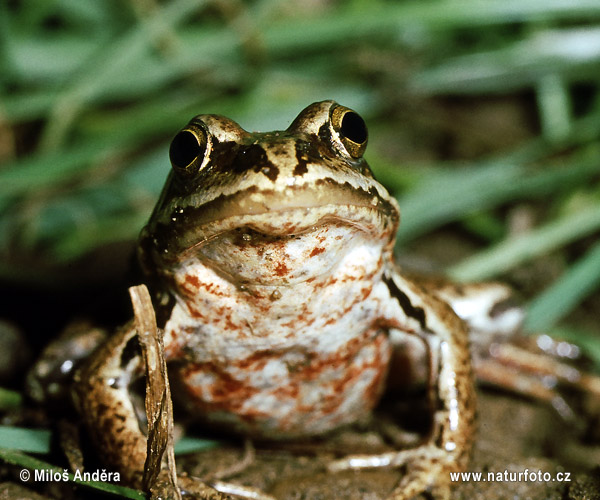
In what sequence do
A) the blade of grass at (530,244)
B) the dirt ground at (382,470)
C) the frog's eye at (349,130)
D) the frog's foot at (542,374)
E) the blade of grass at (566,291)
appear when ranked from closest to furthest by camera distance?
the frog's eye at (349,130) < the dirt ground at (382,470) < the frog's foot at (542,374) < the blade of grass at (566,291) < the blade of grass at (530,244)

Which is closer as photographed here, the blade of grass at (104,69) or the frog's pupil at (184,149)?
the frog's pupil at (184,149)

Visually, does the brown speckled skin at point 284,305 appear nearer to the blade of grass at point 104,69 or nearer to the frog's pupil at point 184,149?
the frog's pupil at point 184,149

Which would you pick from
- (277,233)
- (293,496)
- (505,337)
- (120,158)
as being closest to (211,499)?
(293,496)

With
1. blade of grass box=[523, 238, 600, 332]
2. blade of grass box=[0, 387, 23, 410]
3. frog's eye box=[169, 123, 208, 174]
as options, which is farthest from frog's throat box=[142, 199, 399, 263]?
blade of grass box=[523, 238, 600, 332]

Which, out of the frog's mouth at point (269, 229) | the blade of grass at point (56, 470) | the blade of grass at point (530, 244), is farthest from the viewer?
the blade of grass at point (530, 244)

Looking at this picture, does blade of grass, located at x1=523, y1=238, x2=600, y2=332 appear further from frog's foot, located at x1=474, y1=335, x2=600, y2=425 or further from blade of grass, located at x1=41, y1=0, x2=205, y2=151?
blade of grass, located at x1=41, y1=0, x2=205, y2=151

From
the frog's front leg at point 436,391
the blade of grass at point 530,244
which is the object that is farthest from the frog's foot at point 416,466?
the blade of grass at point 530,244

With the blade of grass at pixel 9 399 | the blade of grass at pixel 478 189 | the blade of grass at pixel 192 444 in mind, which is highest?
the blade of grass at pixel 478 189

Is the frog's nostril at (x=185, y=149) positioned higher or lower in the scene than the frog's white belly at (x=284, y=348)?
higher
